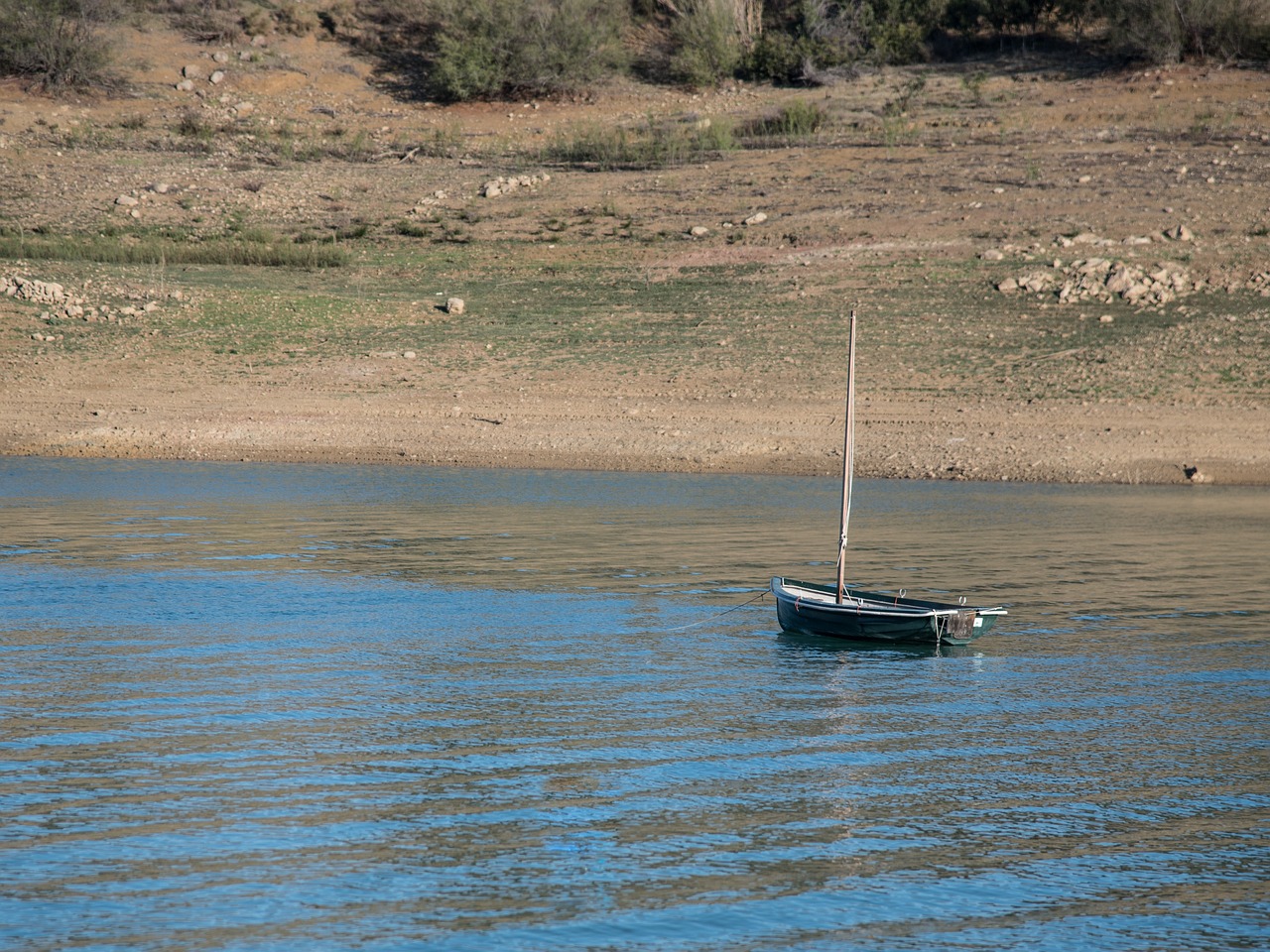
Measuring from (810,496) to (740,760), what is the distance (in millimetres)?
12099

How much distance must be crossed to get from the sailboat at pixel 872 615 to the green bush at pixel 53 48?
34763mm

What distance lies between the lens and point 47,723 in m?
10.1

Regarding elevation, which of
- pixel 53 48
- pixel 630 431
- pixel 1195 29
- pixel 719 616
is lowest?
pixel 719 616

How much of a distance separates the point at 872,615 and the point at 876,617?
0.04 meters

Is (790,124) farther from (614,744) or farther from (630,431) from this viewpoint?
(614,744)

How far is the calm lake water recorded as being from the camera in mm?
7289

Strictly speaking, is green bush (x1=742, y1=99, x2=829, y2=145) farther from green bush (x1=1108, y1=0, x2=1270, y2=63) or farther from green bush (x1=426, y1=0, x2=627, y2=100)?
green bush (x1=1108, y1=0, x2=1270, y2=63)

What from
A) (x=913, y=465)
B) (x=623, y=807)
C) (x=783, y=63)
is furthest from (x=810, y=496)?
(x=783, y=63)

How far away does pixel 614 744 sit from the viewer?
9828 millimetres

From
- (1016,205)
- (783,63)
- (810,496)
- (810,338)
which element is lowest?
(810,496)

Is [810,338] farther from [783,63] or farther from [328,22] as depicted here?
[328,22]

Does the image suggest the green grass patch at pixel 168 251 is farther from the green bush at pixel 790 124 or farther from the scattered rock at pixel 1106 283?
the scattered rock at pixel 1106 283

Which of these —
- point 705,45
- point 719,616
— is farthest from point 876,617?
point 705,45

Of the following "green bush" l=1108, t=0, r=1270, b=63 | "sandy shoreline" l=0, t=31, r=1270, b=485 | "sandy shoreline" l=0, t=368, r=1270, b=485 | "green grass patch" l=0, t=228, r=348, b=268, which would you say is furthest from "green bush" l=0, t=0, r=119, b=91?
"green bush" l=1108, t=0, r=1270, b=63
